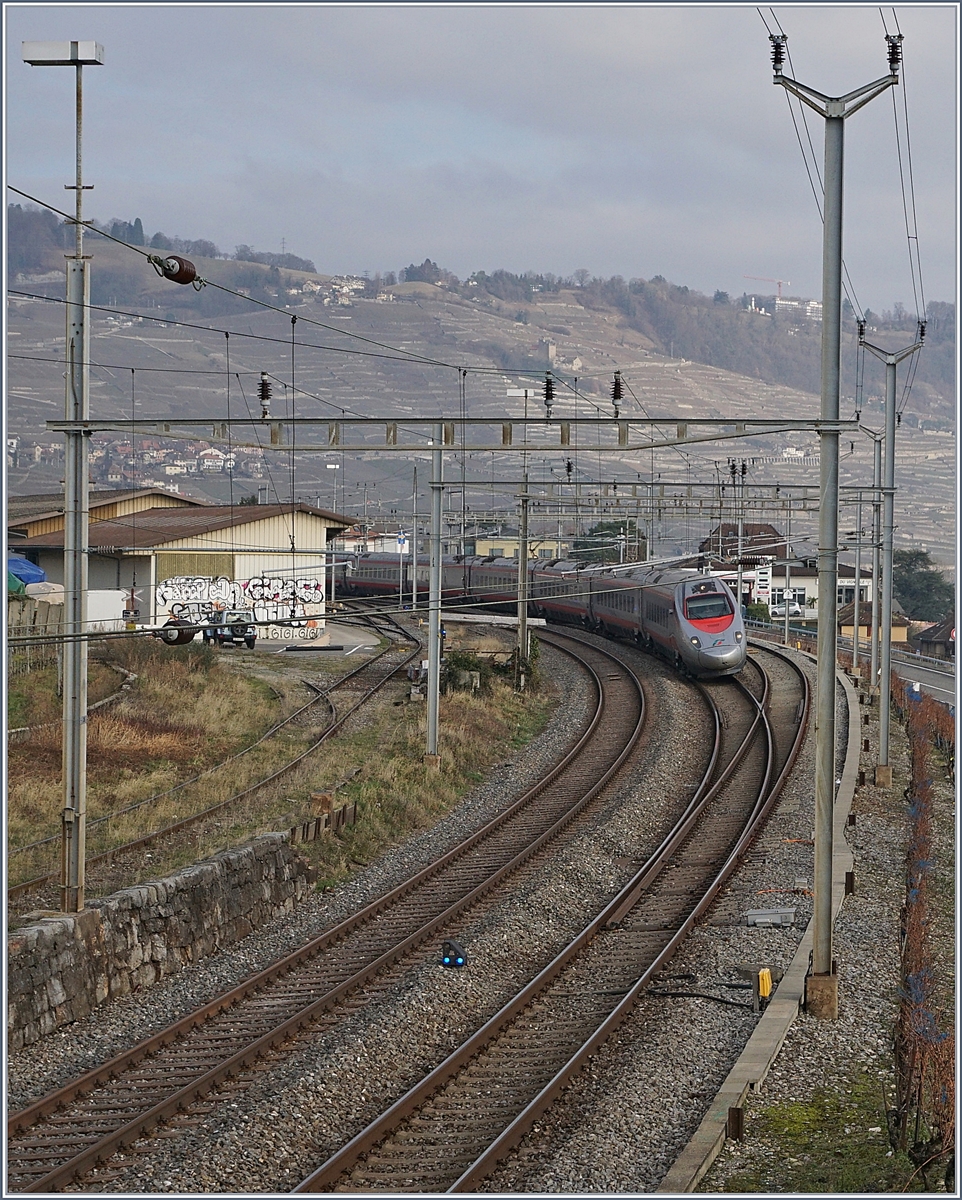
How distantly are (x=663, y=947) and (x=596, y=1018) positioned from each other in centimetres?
254

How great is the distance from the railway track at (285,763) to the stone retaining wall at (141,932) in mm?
2137

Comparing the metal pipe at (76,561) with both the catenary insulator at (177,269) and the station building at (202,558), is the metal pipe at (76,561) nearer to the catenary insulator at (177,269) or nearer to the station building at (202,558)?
the catenary insulator at (177,269)

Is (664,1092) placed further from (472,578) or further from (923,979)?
(472,578)

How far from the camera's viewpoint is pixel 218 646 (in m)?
42.5

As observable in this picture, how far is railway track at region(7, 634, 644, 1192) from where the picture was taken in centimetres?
1009

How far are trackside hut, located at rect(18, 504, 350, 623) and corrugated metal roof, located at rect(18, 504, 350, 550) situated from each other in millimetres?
34

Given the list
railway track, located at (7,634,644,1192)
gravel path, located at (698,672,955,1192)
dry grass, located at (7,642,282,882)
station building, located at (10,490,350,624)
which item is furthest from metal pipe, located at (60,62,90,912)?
station building, located at (10,490,350,624)

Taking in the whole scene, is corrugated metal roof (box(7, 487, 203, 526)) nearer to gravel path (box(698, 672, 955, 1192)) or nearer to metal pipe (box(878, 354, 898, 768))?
metal pipe (box(878, 354, 898, 768))

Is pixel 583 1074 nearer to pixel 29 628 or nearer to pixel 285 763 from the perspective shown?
pixel 285 763

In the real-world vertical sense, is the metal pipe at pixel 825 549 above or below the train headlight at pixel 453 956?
above

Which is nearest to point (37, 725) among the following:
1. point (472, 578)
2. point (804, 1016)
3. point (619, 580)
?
point (804, 1016)

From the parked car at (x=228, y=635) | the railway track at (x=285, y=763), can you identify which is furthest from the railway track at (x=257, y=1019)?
the parked car at (x=228, y=635)

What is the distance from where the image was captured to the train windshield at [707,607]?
3653cm

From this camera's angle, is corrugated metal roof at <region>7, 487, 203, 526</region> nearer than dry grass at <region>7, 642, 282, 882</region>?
No
